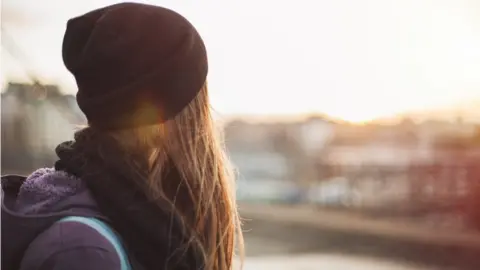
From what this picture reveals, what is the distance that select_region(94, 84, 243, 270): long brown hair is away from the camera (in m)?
0.68

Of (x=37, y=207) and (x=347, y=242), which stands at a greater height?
(x=37, y=207)

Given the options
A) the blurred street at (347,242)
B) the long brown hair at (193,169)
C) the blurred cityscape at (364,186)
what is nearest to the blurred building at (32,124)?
the blurred cityscape at (364,186)

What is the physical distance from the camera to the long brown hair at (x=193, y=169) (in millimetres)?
682

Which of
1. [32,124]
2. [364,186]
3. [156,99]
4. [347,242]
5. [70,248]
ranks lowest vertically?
[347,242]

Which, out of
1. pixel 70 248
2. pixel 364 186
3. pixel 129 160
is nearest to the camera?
pixel 70 248

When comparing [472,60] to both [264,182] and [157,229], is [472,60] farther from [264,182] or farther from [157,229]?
[157,229]

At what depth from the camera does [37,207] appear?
60cm

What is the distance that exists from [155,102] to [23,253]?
175 mm

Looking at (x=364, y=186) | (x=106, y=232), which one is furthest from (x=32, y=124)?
(x=106, y=232)

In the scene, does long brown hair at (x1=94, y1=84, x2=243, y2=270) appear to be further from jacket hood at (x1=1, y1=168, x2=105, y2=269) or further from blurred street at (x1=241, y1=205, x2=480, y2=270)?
blurred street at (x1=241, y1=205, x2=480, y2=270)

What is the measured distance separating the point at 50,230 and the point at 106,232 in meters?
0.05

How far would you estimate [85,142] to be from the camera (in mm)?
674

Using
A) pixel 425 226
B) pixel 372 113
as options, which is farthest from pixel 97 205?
pixel 425 226

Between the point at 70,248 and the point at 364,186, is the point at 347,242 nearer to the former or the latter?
the point at 364,186
